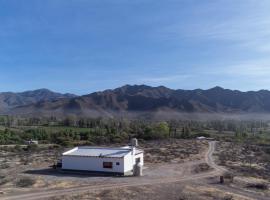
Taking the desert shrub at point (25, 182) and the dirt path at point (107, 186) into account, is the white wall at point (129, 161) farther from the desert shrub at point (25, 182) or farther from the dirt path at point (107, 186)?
the desert shrub at point (25, 182)

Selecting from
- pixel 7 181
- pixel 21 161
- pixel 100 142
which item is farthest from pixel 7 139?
pixel 7 181

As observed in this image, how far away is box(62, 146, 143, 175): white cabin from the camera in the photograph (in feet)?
144

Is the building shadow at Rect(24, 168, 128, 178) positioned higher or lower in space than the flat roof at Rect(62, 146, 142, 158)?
lower

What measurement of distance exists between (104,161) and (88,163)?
6.38 feet

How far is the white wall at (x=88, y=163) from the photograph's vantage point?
43.9 metres

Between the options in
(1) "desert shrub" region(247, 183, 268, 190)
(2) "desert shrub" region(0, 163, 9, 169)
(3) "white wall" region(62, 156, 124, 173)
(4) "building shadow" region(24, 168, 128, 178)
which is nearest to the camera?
(1) "desert shrub" region(247, 183, 268, 190)

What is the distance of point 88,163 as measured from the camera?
4525 centimetres

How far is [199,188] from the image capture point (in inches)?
1470

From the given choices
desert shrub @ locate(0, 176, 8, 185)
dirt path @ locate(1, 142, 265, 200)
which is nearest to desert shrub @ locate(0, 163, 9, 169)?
desert shrub @ locate(0, 176, 8, 185)

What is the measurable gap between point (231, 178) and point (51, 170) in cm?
1960

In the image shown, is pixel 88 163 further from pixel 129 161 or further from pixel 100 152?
pixel 129 161

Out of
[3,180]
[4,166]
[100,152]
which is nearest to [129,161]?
[100,152]

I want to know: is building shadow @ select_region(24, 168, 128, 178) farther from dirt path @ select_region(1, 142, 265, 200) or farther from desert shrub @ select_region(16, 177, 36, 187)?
desert shrub @ select_region(16, 177, 36, 187)

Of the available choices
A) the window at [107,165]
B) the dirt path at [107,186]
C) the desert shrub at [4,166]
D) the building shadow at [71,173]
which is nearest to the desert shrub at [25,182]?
the dirt path at [107,186]
